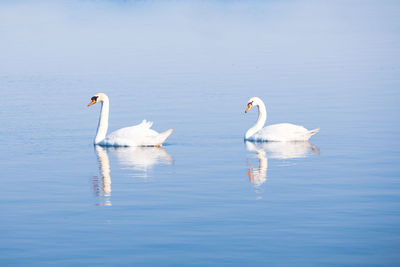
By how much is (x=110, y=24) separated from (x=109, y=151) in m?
66.6

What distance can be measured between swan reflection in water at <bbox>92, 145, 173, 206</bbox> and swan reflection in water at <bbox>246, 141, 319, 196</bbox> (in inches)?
71.2

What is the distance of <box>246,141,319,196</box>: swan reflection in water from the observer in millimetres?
16562

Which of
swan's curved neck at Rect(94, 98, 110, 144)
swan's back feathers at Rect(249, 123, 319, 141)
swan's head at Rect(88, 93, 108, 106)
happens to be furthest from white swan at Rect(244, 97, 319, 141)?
swan's head at Rect(88, 93, 108, 106)

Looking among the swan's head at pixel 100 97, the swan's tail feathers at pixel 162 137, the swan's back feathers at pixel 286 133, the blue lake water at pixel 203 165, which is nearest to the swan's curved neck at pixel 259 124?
the swan's back feathers at pixel 286 133

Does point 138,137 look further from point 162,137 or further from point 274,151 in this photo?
point 274,151

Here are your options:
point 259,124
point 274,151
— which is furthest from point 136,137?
point 259,124

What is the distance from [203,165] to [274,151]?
250 cm

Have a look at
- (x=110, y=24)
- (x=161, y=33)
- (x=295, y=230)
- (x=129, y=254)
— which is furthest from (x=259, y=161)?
(x=110, y=24)

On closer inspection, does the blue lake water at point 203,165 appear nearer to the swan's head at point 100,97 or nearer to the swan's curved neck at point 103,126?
the swan's curved neck at point 103,126

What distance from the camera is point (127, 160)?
1823 centimetres

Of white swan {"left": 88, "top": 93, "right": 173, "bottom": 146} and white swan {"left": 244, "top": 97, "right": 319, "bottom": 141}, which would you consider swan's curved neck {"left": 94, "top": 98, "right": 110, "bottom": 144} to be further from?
white swan {"left": 244, "top": 97, "right": 319, "bottom": 141}

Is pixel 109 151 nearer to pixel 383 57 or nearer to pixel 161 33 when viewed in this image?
pixel 383 57

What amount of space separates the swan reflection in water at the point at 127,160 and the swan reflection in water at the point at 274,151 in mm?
1809

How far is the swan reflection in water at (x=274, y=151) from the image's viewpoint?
16.6 meters
